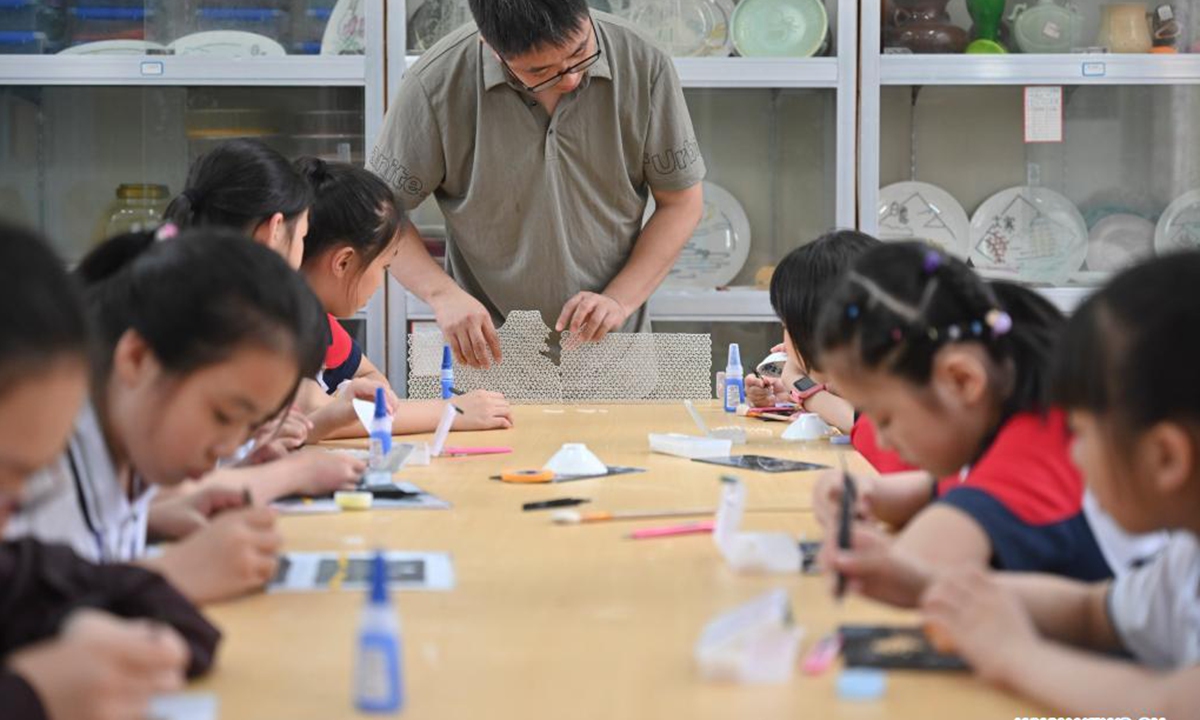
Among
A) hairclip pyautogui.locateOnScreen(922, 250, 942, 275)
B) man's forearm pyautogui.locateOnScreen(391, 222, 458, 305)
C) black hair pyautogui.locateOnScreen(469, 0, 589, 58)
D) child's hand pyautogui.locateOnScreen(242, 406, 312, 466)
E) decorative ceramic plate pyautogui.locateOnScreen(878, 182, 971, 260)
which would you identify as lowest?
child's hand pyautogui.locateOnScreen(242, 406, 312, 466)

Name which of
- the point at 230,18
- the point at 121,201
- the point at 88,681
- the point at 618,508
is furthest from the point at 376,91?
the point at 88,681

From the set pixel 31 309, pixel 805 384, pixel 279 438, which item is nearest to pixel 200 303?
pixel 31 309

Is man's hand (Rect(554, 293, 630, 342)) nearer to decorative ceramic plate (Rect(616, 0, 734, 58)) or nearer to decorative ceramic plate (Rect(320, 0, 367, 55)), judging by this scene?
decorative ceramic plate (Rect(616, 0, 734, 58))

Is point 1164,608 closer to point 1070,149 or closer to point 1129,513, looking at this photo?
point 1129,513

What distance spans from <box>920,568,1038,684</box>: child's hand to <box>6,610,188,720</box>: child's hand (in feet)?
1.97

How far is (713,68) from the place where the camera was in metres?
4.40

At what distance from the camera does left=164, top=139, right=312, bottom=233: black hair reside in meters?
2.49

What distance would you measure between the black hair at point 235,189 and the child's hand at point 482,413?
63cm

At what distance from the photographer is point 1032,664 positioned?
1125 mm

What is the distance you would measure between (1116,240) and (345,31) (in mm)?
2472

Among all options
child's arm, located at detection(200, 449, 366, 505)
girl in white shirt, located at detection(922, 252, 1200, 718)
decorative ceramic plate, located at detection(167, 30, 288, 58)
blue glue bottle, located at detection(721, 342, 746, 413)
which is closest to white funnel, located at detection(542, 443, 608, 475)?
child's arm, located at detection(200, 449, 366, 505)

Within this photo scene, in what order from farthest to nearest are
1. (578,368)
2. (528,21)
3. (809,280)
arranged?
(578,368)
(528,21)
(809,280)

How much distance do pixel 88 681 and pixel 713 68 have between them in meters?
3.64

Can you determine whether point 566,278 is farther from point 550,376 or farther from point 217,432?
point 217,432
